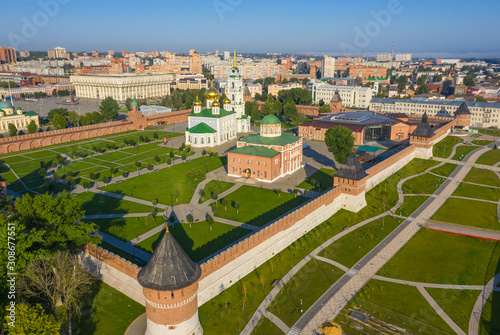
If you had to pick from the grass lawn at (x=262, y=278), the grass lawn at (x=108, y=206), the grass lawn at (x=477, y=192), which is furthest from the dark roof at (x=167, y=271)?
the grass lawn at (x=477, y=192)

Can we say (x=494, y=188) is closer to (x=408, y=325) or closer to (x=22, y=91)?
(x=408, y=325)

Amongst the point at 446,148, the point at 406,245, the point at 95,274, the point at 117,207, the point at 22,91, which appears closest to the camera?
the point at 95,274

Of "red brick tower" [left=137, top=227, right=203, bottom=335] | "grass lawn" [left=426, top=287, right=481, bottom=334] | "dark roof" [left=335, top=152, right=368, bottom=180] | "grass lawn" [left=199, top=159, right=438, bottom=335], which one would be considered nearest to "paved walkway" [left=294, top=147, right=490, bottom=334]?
"grass lawn" [left=199, top=159, right=438, bottom=335]

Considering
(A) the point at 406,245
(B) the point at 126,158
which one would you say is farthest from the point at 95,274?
(B) the point at 126,158

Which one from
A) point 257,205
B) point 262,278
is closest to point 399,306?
point 262,278

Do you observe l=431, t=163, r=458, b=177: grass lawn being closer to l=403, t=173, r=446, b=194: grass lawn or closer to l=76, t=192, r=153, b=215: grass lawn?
l=403, t=173, r=446, b=194: grass lawn

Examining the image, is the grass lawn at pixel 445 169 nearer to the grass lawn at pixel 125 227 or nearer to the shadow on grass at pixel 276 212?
the shadow on grass at pixel 276 212
